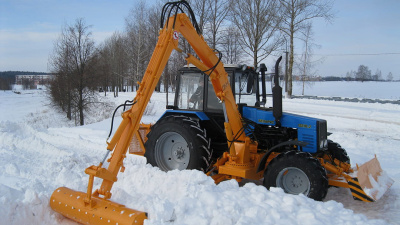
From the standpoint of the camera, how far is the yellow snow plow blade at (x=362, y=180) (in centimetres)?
447

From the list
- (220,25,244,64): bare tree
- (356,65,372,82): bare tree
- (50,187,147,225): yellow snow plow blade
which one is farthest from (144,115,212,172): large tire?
(356,65,372,82): bare tree

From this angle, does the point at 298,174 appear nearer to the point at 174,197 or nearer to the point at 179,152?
the point at 174,197

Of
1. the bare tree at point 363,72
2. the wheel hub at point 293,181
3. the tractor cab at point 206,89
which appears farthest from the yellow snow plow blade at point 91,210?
the bare tree at point 363,72

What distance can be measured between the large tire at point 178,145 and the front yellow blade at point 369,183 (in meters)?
2.38

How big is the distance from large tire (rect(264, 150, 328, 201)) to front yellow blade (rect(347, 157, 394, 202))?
0.43 metres

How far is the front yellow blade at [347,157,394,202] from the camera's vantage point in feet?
14.6

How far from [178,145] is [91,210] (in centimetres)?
232

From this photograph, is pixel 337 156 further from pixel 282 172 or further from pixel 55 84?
pixel 55 84

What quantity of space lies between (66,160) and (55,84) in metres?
22.0

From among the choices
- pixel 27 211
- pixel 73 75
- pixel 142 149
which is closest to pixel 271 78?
pixel 142 149

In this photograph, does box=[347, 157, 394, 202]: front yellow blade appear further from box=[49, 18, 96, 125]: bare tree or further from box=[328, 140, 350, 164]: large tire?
box=[49, 18, 96, 125]: bare tree

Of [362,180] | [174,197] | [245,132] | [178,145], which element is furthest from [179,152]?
[362,180]

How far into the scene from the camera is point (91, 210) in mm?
3854

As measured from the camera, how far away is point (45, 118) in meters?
27.8
